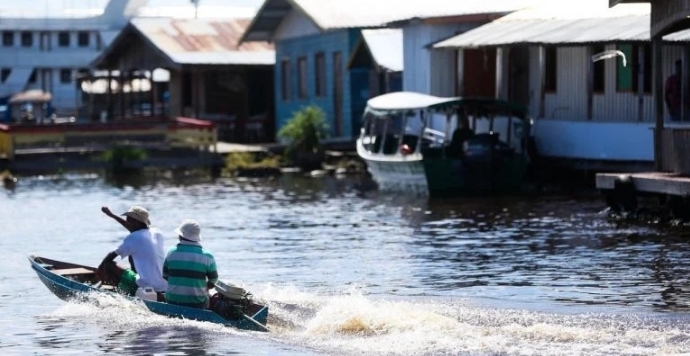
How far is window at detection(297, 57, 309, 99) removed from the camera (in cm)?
5056

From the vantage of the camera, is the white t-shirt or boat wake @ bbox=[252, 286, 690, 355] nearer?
boat wake @ bbox=[252, 286, 690, 355]

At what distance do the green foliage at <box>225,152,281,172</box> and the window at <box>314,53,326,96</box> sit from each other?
4.69m

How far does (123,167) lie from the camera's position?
147ft

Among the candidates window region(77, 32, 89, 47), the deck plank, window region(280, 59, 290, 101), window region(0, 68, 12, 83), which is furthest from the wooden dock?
window region(0, 68, 12, 83)

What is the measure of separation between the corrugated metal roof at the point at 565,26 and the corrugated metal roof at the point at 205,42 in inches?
689

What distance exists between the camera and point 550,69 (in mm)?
36844

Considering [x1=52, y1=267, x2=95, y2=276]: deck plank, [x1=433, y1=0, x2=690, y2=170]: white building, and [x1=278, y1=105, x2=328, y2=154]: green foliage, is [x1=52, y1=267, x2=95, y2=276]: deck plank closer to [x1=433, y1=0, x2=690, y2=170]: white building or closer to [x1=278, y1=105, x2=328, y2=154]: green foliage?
[x1=433, y1=0, x2=690, y2=170]: white building

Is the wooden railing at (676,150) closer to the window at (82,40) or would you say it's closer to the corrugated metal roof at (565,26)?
the corrugated metal roof at (565,26)

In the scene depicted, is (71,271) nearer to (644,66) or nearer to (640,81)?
(640,81)

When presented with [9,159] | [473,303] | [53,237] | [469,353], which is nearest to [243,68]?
[9,159]

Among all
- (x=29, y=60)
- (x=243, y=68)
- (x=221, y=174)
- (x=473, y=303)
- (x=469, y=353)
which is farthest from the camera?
(x=29, y=60)

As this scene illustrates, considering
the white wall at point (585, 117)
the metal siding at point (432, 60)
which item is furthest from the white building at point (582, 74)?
the metal siding at point (432, 60)

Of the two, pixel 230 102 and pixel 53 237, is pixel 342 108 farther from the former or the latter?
pixel 53 237

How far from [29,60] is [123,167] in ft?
178
